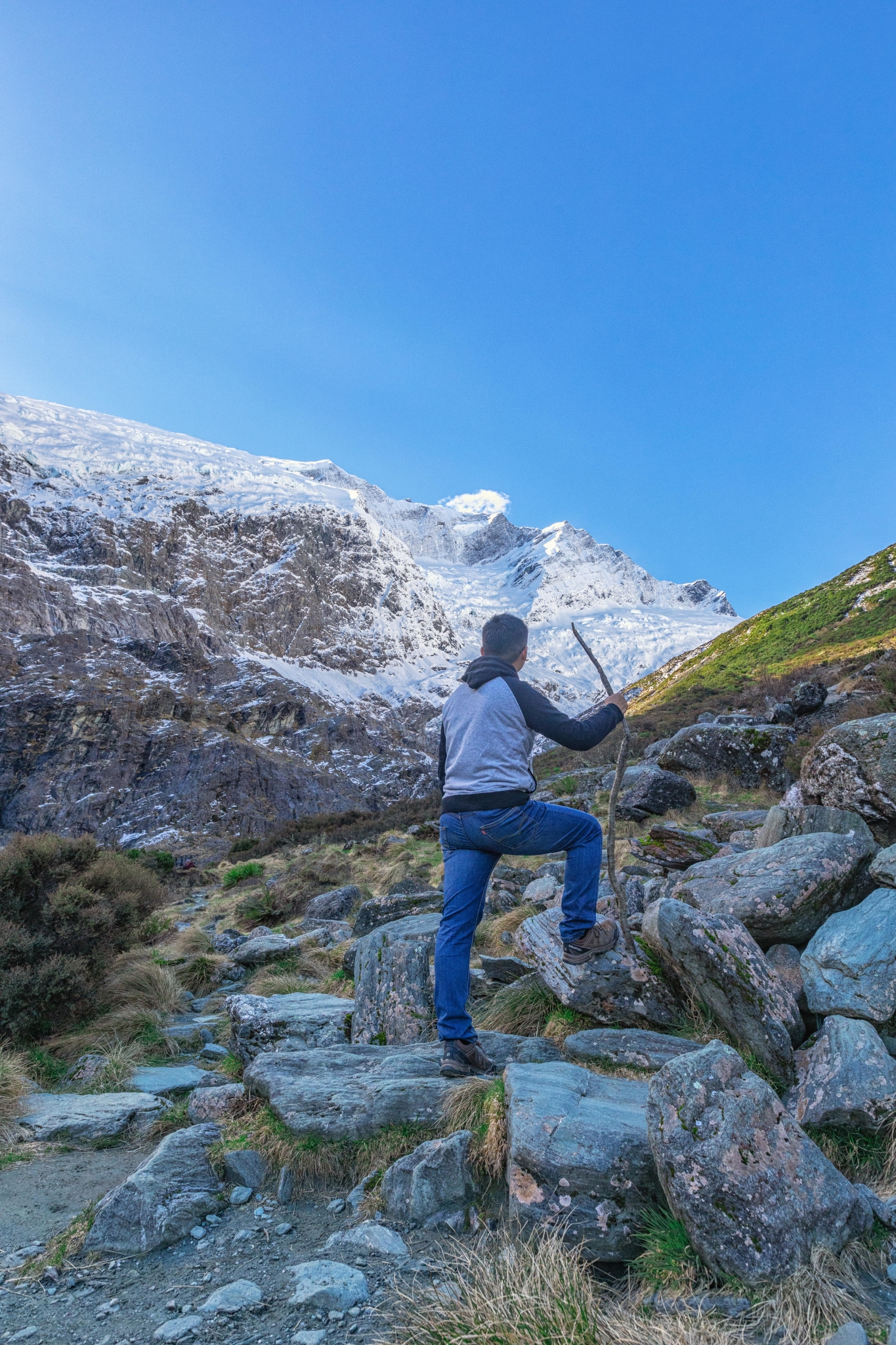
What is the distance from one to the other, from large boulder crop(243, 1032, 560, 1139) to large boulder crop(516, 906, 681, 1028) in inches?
15.2

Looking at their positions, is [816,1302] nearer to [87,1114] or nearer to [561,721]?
[561,721]

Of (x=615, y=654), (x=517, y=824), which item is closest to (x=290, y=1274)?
(x=517, y=824)

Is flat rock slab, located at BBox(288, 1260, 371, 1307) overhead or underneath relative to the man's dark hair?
underneath

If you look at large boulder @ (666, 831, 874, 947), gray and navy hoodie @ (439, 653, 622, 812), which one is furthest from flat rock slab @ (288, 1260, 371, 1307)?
large boulder @ (666, 831, 874, 947)

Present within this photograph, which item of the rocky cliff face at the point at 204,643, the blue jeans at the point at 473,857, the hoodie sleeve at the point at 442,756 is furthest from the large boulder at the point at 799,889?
the rocky cliff face at the point at 204,643

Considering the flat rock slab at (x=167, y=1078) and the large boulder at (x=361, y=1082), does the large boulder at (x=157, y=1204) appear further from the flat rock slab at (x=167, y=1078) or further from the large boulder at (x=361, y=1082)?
the flat rock slab at (x=167, y=1078)

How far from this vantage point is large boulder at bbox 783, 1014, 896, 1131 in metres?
2.90

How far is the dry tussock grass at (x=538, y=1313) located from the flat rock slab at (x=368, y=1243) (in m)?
0.38

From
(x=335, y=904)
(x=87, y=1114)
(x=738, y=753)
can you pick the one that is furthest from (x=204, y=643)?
(x=87, y=1114)

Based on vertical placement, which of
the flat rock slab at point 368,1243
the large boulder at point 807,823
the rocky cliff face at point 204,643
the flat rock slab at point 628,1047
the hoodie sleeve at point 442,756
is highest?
the rocky cliff face at point 204,643

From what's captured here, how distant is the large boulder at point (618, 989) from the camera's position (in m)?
4.33

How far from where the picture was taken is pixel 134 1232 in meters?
3.10

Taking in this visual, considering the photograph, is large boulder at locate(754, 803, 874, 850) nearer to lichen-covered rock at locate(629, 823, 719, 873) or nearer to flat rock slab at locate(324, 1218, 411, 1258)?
lichen-covered rock at locate(629, 823, 719, 873)

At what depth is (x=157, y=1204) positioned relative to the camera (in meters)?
3.22
